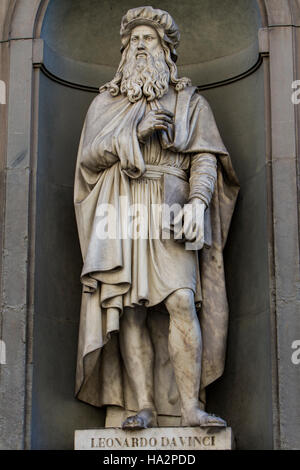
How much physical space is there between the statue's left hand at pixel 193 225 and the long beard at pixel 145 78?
3.10 feet

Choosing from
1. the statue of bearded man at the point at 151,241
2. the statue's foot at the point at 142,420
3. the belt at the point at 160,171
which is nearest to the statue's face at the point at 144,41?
the statue of bearded man at the point at 151,241

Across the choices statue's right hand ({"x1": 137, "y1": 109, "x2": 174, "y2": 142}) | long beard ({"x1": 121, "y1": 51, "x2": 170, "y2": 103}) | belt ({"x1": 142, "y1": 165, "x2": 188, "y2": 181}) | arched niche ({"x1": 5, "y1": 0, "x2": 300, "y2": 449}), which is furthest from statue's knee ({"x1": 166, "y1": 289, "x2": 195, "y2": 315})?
long beard ({"x1": 121, "y1": 51, "x2": 170, "y2": 103})

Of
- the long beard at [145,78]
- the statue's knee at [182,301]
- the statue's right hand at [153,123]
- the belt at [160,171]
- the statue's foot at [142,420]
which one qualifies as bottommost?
the statue's foot at [142,420]

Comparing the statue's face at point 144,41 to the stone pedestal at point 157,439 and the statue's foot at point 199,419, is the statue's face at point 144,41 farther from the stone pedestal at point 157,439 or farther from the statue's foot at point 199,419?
the stone pedestal at point 157,439

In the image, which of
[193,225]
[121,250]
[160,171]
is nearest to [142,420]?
[121,250]

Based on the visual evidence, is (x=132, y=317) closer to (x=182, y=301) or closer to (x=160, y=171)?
(x=182, y=301)

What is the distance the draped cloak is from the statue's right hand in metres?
0.06

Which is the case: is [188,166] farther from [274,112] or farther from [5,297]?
[5,297]

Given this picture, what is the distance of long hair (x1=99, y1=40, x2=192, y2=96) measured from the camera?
988cm

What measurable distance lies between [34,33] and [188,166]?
1614mm

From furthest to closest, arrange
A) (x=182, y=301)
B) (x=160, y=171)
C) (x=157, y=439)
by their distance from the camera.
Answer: (x=160, y=171), (x=182, y=301), (x=157, y=439)

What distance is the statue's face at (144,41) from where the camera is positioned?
988 cm

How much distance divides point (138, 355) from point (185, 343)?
378 mm

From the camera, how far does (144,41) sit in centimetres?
991
